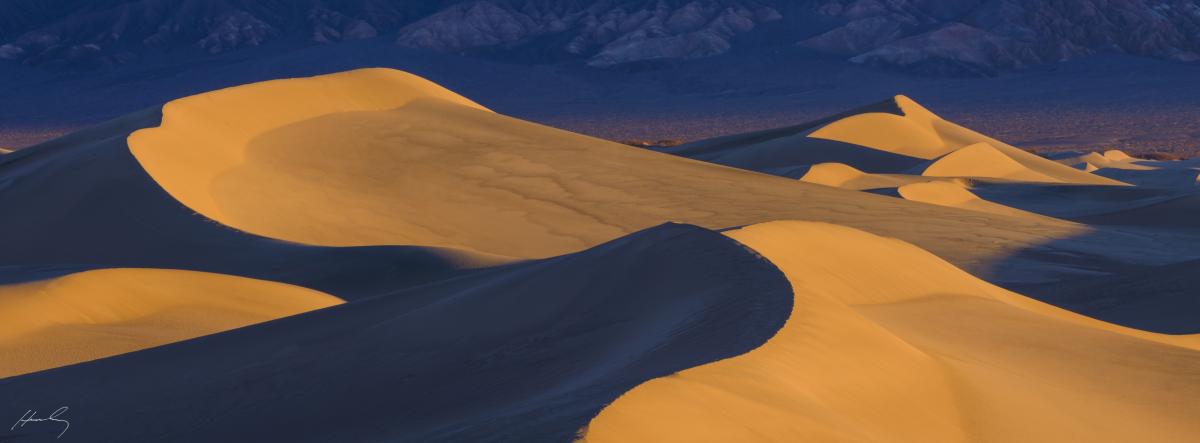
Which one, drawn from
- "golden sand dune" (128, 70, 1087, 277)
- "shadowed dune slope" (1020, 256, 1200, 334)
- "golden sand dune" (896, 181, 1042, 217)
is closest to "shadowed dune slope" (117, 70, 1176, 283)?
"golden sand dune" (128, 70, 1087, 277)

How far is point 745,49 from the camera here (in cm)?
8731

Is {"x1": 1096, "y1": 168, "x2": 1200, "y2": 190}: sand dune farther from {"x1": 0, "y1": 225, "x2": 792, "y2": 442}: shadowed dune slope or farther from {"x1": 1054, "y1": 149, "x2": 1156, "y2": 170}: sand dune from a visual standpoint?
{"x1": 0, "y1": 225, "x2": 792, "y2": 442}: shadowed dune slope

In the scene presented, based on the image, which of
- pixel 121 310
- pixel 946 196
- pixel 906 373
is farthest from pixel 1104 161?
pixel 906 373

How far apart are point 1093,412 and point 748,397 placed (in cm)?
181

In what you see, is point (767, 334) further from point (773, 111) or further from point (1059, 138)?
point (773, 111)

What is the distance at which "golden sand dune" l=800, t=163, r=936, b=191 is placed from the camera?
22891 mm

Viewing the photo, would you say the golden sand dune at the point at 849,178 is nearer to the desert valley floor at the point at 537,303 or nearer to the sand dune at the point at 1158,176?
the desert valley floor at the point at 537,303

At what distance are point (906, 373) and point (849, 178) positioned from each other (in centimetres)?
1857

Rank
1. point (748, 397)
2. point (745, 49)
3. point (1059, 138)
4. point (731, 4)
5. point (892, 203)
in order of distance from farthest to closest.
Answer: point (731, 4) → point (745, 49) → point (1059, 138) → point (892, 203) → point (748, 397)

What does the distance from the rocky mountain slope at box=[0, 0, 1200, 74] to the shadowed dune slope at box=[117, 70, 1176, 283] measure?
63.9 metres

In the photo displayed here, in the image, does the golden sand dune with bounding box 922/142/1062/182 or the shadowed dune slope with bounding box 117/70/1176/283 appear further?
the golden sand dune with bounding box 922/142/1062/182

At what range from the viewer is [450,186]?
17250 millimetres

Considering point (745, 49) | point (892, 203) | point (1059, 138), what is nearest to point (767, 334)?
point (892, 203)
